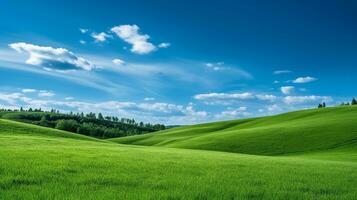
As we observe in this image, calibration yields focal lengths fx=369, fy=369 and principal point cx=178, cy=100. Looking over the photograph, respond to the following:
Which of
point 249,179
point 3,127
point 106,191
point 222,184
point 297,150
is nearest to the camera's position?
point 106,191

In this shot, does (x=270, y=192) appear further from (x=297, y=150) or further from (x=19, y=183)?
(x=297, y=150)

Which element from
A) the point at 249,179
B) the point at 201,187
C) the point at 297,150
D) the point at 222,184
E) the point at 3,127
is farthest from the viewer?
the point at 297,150

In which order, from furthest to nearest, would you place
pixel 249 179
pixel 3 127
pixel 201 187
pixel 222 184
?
pixel 3 127 → pixel 249 179 → pixel 222 184 → pixel 201 187

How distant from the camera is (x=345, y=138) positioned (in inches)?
2425

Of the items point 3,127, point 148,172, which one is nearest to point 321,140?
point 3,127

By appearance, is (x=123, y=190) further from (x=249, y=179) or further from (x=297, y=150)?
(x=297, y=150)

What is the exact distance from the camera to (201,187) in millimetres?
11617

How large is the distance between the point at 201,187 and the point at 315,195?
145 inches

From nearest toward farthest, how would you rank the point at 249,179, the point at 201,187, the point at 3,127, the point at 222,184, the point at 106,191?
the point at 106,191 → the point at 201,187 → the point at 222,184 → the point at 249,179 → the point at 3,127

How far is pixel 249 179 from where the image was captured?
14.7 metres

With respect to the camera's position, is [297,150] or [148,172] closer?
[148,172]

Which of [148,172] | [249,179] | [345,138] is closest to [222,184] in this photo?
[249,179]

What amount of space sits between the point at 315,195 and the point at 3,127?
51318 mm

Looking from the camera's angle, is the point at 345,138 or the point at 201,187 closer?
the point at 201,187
